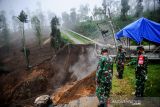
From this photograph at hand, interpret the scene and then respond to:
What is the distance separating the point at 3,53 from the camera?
5259cm

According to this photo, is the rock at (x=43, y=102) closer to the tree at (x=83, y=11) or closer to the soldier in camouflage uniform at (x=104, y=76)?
the soldier in camouflage uniform at (x=104, y=76)

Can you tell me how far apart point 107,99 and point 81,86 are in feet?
21.7

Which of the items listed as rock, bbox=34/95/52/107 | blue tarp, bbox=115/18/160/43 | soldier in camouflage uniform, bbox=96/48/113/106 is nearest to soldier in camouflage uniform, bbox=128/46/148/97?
soldier in camouflage uniform, bbox=96/48/113/106

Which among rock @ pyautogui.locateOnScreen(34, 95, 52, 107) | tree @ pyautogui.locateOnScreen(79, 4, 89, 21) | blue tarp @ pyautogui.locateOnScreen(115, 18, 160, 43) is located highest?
tree @ pyautogui.locateOnScreen(79, 4, 89, 21)

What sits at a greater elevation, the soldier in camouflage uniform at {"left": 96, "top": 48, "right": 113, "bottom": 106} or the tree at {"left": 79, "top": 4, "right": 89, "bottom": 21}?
the tree at {"left": 79, "top": 4, "right": 89, "bottom": 21}

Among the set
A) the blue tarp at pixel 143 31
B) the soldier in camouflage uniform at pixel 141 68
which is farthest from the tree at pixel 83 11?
the soldier in camouflage uniform at pixel 141 68

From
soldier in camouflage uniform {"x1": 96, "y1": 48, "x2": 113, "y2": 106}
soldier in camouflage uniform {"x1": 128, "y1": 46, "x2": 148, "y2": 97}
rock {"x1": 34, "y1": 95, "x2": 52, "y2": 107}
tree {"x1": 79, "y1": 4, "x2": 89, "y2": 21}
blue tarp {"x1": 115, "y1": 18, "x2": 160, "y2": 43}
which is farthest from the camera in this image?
tree {"x1": 79, "y1": 4, "x2": 89, "y2": 21}

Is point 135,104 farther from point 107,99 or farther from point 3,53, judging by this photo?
point 3,53

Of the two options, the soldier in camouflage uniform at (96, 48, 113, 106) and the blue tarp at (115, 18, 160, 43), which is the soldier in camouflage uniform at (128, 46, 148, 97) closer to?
the soldier in camouflage uniform at (96, 48, 113, 106)

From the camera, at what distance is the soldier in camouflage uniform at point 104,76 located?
6.23 meters

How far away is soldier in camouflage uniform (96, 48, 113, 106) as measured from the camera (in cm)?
623

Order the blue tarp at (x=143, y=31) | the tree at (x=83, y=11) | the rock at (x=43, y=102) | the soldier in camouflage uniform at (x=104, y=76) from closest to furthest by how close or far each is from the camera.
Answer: the rock at (x=43, y=102) < the soldier in camouflage uniform at (x=104, y=76) < the blue tarp at (x=143, y=31) < the tree at (x=83, y=11)

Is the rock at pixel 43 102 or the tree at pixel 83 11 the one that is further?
the tree at pixel 83 11

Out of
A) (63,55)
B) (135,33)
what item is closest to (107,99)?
(135,33)
